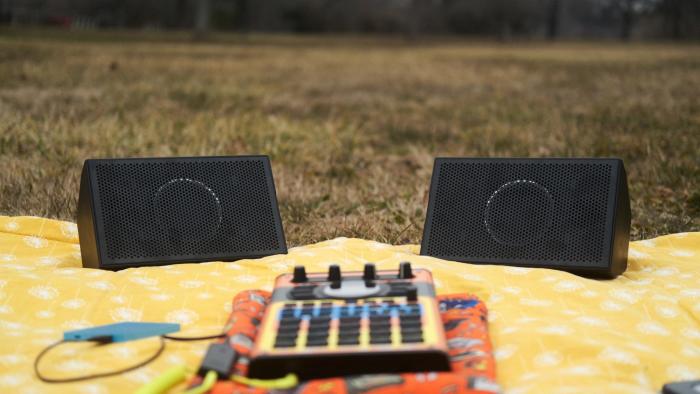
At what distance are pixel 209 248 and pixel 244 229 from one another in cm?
12

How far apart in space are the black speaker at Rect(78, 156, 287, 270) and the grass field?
466mm

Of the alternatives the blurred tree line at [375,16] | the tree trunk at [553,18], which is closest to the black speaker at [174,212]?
the blurred tree line at [375,16]

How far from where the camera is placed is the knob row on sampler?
1.92 metres

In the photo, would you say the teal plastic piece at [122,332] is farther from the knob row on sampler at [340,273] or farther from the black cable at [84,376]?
the knob row on sampler at [340,273]

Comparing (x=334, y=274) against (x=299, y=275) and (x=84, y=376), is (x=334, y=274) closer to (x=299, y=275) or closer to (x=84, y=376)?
(x=299, y=275)

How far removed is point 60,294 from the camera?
2115 mm

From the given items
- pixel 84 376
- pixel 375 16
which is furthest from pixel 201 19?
pixel 84 376

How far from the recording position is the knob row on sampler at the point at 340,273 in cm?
192

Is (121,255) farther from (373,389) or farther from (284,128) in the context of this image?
(284,128)

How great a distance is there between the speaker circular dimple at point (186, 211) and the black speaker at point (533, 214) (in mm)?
614

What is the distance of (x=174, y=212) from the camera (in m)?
2.43

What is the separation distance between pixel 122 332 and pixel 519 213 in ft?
3.73

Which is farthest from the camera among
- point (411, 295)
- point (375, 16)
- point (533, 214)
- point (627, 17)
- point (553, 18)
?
point (553, 18)

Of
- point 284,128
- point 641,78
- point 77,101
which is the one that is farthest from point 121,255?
Answer: point 641,78
